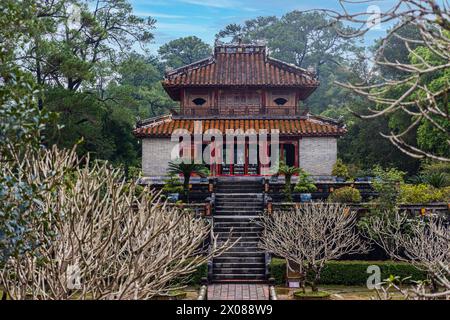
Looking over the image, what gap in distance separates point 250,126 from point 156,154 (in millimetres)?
4544

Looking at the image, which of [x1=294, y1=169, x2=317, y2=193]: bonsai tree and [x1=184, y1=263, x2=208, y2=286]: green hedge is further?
[x1=294, y1=169, x2=317, y2=193]: bonsai tree

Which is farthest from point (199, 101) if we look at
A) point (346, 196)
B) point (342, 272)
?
point (342, 272)

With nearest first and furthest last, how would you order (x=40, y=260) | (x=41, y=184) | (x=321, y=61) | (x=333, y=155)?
(x=41, y=184)
(x=40, y=260)
(x=333, y=155)
(x=321, y=61)

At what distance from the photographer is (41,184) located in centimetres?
605

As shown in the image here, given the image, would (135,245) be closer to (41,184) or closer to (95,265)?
(95,265)

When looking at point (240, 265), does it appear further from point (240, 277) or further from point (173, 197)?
point (173, 197)

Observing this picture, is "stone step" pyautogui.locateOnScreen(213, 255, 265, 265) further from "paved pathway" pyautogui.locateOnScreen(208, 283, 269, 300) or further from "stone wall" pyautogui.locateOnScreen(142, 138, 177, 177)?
"stone wall" pyautogui.locateOnScreen(142, 138, 177, 177)

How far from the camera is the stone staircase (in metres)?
18.1

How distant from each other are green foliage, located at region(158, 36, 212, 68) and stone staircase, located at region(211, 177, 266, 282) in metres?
29.1

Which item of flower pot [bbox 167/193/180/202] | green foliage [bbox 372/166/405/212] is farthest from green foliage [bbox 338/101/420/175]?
flower pot [bbox 167/193/180/202]

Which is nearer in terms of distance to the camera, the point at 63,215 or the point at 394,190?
the point at 63,215

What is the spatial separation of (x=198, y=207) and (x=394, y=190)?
639 cm

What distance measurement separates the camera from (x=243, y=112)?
29359mm
